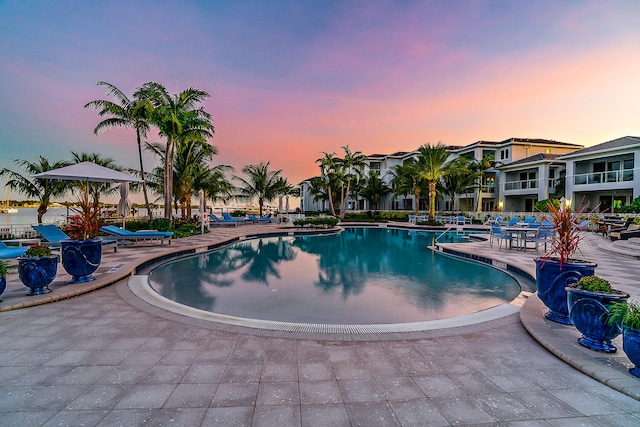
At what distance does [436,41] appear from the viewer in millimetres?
14469

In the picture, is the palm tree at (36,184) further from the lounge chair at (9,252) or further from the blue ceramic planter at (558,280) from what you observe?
the blue ceramic planter at (558,280)

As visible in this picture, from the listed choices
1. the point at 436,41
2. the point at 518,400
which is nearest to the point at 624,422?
the point at 518,400

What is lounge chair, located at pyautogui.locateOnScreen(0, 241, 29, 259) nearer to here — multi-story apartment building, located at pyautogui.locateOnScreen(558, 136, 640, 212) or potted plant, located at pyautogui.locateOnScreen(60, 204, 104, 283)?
potted plant, located at pyautogui.locateOnScreen(60, 204, 104, 283)

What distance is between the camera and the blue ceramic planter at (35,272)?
4.88 meters

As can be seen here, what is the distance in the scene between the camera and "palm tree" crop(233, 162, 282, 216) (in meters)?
29.3

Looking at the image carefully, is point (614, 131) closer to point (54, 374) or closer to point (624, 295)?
point (624, 295)

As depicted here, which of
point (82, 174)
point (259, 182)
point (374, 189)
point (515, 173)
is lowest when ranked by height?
point (82, 174)

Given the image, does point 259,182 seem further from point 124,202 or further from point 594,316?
point 594,316

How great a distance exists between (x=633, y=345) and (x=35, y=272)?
770cm

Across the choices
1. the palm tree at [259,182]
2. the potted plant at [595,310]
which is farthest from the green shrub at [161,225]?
the potted plant at [595,310]

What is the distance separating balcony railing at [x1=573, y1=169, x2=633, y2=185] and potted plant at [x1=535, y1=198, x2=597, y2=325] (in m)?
24.6

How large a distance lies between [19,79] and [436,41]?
2091 centimetres

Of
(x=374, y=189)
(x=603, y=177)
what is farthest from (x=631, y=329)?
(x=374, y=189)

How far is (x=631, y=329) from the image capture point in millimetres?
2605
